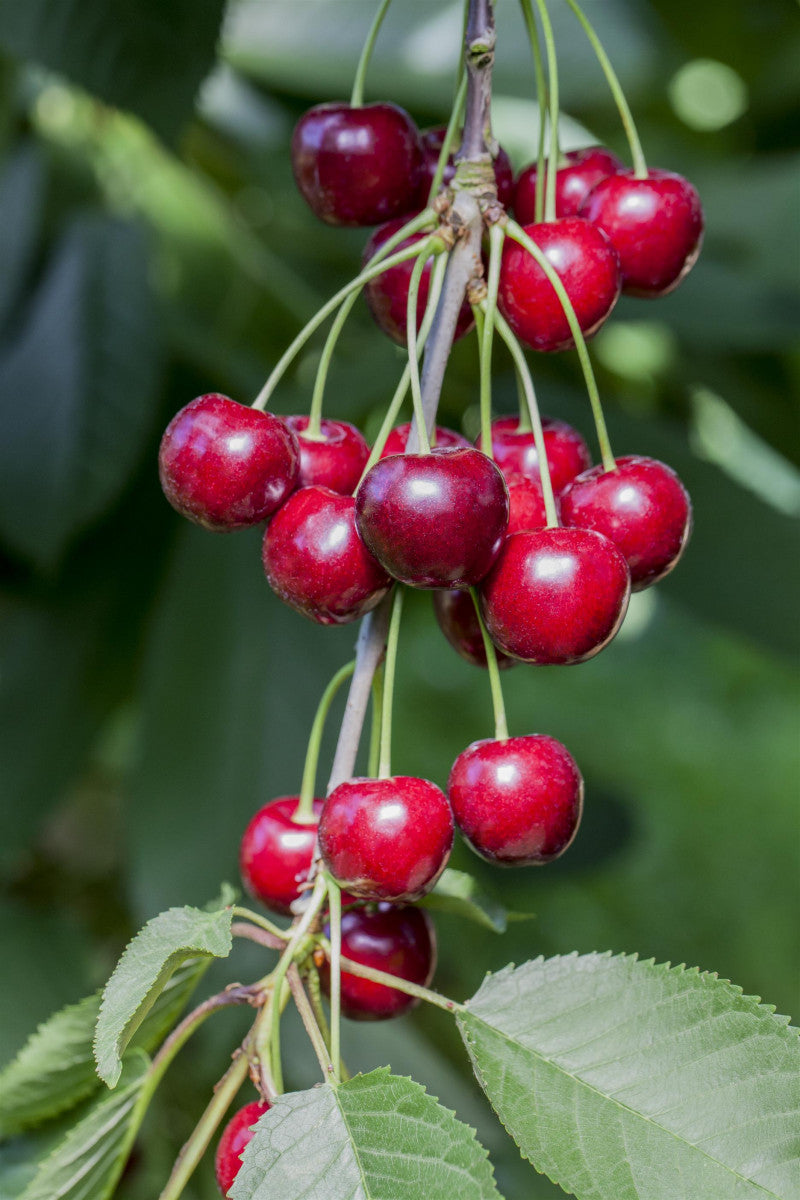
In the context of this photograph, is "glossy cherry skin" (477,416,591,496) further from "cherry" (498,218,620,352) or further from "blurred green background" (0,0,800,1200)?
"blurred green background" (0,0,800,1200)

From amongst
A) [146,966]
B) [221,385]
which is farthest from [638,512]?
[221,385]

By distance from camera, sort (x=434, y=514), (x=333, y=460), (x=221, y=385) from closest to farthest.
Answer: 1. (x=434, y=514)
2. (x=333, y=460)
3. (x=221, y=385)

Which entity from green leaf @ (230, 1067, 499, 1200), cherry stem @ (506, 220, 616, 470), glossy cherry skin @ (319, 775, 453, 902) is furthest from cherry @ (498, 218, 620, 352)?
green leaf @ (230, 1067, 499, 1200)

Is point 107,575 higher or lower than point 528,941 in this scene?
higher

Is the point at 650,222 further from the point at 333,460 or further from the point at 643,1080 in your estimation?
the point at 643,1080

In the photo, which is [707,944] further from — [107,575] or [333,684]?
[333,684]

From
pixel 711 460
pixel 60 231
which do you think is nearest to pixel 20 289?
pixel 60 231
